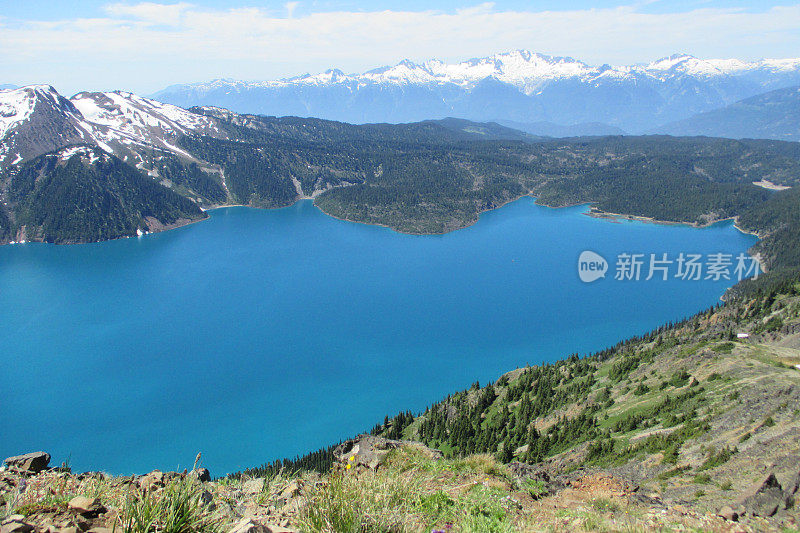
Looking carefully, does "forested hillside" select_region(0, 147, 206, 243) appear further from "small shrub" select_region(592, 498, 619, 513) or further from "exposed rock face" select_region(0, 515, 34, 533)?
"small shrub" select_region(592, 498, 619, 513)

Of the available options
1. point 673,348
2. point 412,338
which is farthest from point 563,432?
point 412,338

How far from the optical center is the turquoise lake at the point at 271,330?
180 feet

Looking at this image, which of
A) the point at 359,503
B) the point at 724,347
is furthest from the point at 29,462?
the point at 724,347

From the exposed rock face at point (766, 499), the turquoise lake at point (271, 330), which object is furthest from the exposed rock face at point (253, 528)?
the turquoise lake at point (271, 330)

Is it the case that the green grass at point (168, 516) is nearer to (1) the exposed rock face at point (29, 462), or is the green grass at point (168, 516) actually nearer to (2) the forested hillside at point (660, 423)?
(2) the forested hillside at point (660, 423)

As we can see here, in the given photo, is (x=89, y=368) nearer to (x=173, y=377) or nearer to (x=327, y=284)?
(x=173, y=377)

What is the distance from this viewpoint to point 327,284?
104 metres

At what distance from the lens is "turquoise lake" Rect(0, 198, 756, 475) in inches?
2154

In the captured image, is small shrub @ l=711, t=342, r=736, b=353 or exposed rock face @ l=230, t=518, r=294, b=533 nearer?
exposed rock face @ l=230, t=518, r=294, b=533

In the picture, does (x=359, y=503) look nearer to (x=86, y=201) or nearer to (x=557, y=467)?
(x=557, y=467)

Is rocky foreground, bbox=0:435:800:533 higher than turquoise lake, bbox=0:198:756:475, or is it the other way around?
rocky foreground, bbox=0:435:800:533

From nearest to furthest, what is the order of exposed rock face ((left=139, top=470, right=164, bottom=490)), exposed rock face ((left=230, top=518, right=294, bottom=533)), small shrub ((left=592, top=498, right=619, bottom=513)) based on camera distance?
exposed rock face ((left=230, top=518, right=294, bottom=533))
exposed rock face ((left=139, top=470, right=164, bottom=490))
small shrub ((left=592, top=498, right=619, bottom=513))

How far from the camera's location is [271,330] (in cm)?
8044

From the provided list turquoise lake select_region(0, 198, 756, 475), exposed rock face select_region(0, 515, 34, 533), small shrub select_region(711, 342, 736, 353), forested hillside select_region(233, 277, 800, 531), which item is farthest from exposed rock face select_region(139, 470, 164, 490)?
small shrub select_region(711, 342, 736, 353)
